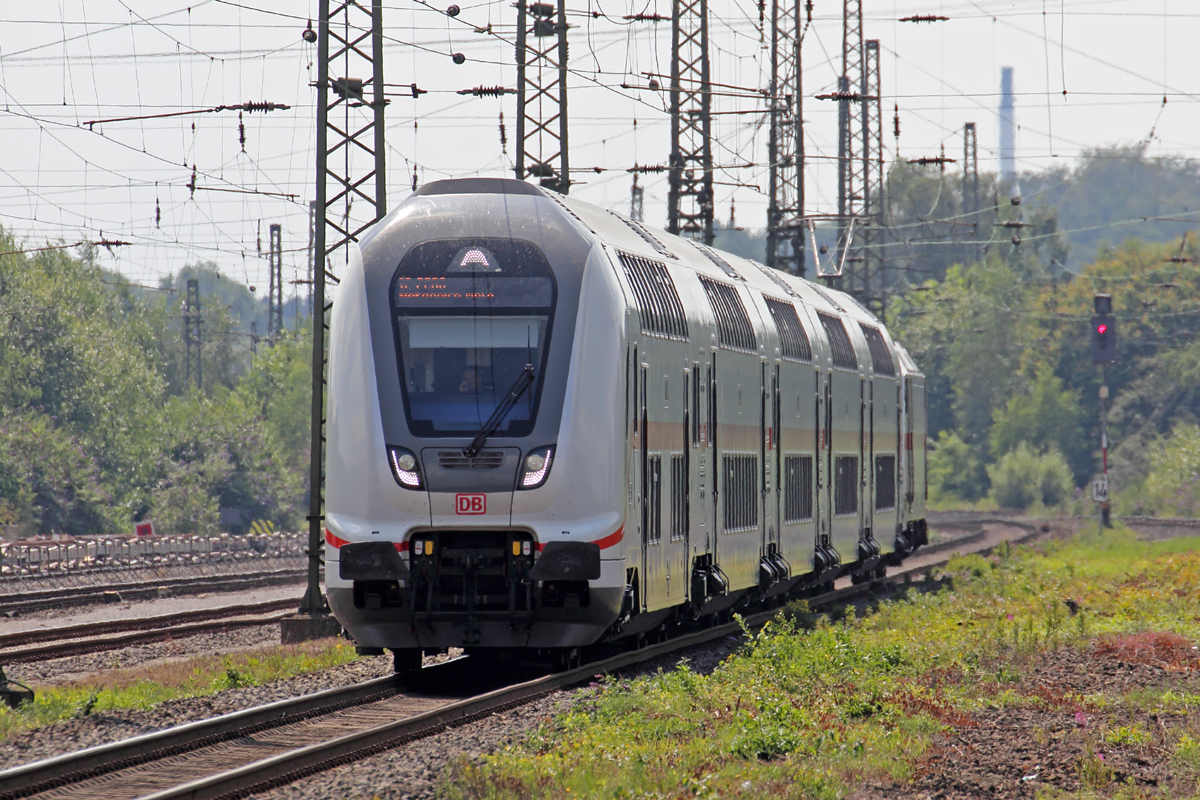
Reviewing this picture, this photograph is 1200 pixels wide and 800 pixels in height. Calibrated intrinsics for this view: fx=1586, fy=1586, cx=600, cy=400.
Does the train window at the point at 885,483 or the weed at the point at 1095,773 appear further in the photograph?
the train window at the point at 885,483

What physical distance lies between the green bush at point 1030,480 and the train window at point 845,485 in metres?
54.7

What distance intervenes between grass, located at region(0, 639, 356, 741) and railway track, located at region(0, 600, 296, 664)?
1.89m

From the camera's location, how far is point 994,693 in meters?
13.2

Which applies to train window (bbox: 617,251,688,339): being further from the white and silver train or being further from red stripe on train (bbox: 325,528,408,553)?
red stripe on train (bbox: 325,528,408,553)

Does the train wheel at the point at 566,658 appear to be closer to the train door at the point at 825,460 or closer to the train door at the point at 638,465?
the train door at the point at 638,465

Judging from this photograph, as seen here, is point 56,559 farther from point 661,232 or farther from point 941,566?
point 661,232

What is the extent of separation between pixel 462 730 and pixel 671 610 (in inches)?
240

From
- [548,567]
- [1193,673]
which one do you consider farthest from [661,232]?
[1193,673]

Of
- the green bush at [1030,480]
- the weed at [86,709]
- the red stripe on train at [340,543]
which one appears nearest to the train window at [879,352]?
the red stripe on train at [340,543]

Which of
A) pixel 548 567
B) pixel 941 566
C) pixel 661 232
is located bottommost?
pixel 941 566

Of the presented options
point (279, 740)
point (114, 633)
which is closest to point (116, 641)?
point (114, 633)

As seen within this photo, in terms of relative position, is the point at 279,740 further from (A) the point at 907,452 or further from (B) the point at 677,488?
(A) the point at 907,452

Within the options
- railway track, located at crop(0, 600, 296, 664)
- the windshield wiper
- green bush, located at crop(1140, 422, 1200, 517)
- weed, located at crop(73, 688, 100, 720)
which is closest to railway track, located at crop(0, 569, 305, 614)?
railway track, located at crop(0, 600, 296, 664)

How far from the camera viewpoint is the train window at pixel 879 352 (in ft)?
90.6
